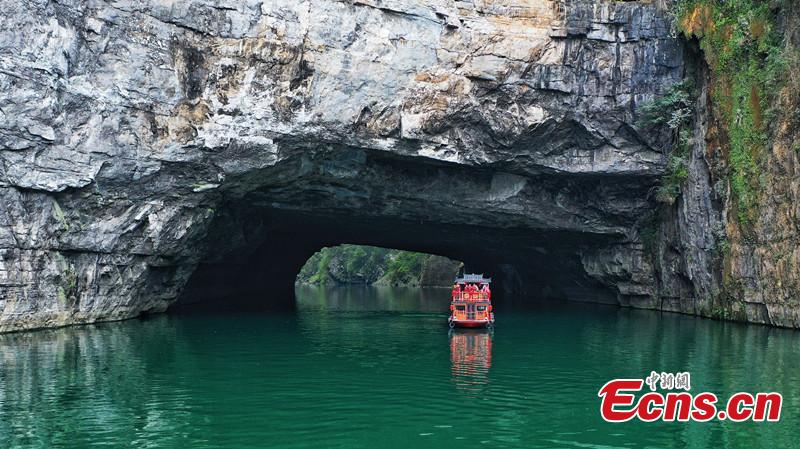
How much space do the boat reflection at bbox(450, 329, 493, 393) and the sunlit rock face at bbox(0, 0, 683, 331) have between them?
8.11 m

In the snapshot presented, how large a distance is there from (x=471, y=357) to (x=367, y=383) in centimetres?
524

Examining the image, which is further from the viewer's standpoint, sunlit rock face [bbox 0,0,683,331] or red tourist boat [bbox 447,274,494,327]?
red tourist boat [bbox 447,274,494,327]

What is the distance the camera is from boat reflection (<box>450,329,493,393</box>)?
57.7 feet

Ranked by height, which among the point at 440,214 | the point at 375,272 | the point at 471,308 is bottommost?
the point at 375,272

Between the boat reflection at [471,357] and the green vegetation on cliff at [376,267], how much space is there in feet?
187

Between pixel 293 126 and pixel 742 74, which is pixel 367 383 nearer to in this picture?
pixel 293 126

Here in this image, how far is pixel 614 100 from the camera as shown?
32.1 meters

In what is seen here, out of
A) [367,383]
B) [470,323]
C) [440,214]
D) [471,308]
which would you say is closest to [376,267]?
[440,214]

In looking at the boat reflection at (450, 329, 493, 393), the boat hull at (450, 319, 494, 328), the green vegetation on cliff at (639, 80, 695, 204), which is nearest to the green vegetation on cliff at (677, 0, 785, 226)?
the green vegetation on cliff at (639, 80, 695, 204)

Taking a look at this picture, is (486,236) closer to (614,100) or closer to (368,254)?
(614,100)

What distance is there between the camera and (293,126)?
28953 millimetres

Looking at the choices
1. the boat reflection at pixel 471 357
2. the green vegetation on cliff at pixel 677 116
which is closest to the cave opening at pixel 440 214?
the green vegetation on cliff at pixel 677 116

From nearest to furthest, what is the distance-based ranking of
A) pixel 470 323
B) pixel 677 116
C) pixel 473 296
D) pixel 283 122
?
pixel 283 122
pixel 470 323
pixel 473 296
pixel 677 116

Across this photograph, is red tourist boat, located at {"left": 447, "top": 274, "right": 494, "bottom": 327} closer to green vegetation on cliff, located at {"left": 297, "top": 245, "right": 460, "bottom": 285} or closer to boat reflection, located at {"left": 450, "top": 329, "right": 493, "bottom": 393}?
boat reflection, located at {"left": 450, "top": 329, "right": 493, "bottom": 393}
